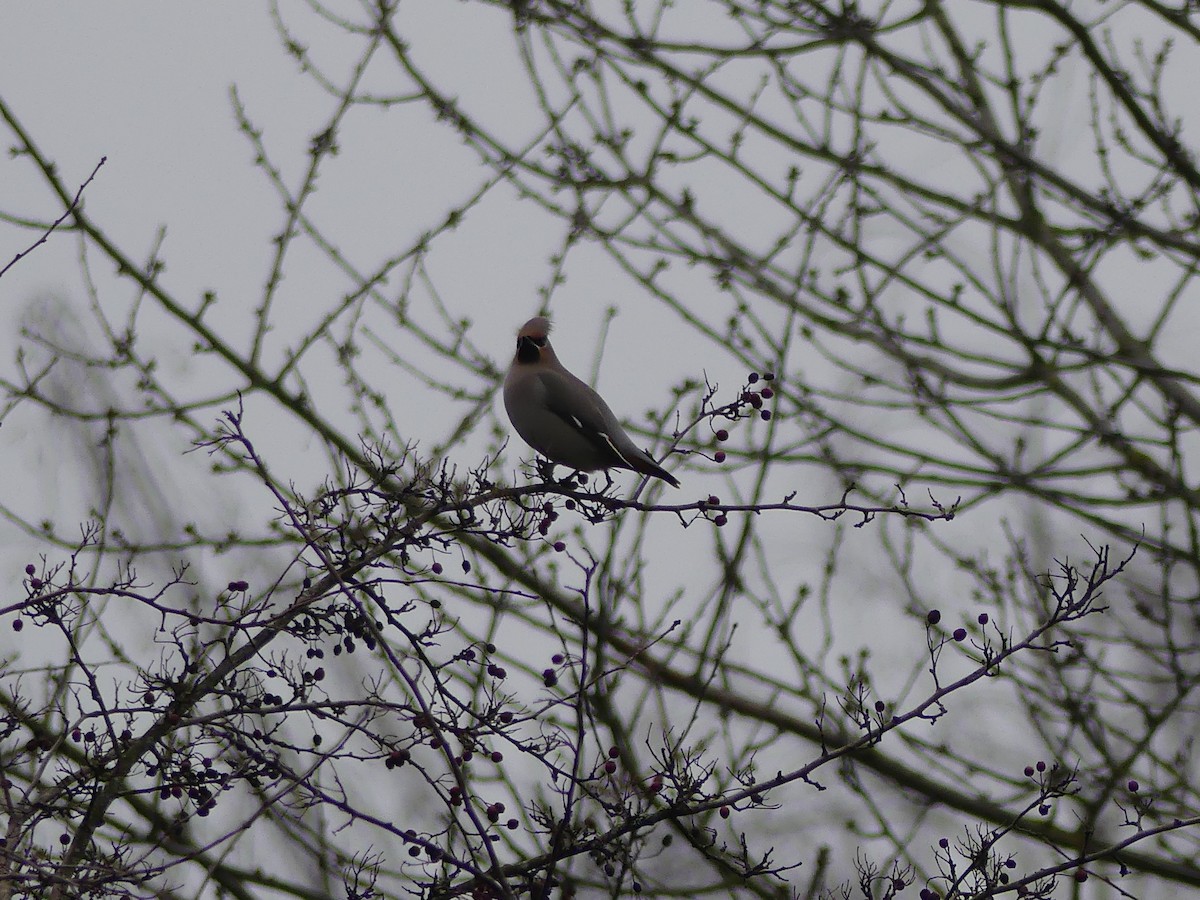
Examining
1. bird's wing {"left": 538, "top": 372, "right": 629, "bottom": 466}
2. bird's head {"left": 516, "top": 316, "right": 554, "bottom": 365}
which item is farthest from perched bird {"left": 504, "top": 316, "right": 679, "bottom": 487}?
bird's head {"left": 516, "top": 316, "right": 554, "bottom": 365}

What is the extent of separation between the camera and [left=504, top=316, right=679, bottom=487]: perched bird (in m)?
5.24

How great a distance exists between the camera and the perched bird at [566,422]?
5.24 m

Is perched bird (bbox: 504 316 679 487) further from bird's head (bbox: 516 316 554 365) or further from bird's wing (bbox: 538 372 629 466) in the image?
bird's head (bbox: 516 316 554 365)

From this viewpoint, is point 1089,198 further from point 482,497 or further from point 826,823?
point 482,497

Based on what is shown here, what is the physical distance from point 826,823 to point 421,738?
431 cm

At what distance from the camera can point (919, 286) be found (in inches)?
267

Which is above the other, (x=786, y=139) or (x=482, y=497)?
(x=786, y=139)

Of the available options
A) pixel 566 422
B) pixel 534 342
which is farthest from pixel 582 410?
pixel 534 342

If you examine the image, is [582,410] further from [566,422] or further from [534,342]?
[534,342]

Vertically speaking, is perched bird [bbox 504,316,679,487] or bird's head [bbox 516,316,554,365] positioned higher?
bird's head [bbox 516,316,554,365]

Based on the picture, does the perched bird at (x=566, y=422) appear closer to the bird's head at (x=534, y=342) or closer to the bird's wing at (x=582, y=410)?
the bird's wing at (x=582, y=410)

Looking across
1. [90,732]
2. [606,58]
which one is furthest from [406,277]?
[90,732]

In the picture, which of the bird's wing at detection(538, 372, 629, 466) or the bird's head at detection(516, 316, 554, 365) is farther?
the bird's head at detection(516, 316, 554, 365)

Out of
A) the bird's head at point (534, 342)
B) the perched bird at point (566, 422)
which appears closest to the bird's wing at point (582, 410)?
the perched bird at point (566, 422)
